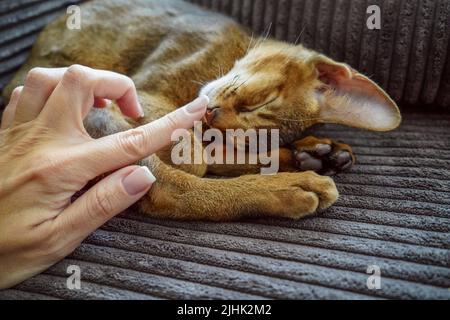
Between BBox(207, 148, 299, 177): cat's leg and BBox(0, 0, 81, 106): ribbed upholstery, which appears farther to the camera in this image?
BBox(0, 0, 81, 106): ribbed upholstery

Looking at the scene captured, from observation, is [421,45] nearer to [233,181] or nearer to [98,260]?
[233,181]

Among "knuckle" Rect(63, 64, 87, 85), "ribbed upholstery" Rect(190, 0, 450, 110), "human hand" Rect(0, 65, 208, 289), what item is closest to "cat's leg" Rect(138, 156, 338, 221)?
"human hand" Rect(0, 65, 208, 289)

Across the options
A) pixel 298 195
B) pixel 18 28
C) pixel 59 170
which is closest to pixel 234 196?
pixel 298 195

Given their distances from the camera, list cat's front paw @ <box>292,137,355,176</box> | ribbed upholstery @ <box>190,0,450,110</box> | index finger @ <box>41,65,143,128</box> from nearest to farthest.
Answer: index finger @ <box>41,65,143,128</box> → cat's front paw @ <box>292,137,355,176</box> → ribbed upholstery @ <box>190,0,450,110</box>

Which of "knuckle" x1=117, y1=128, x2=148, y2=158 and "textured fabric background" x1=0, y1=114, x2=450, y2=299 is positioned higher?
"knuckle" x1=117, y1=128, x2=148, y2=158

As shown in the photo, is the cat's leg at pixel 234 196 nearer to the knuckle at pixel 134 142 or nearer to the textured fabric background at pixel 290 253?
the textured fabric background at pixel 290 253

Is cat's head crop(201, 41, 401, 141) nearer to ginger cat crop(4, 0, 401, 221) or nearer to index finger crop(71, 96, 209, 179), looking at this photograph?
ginger cat crop(4, 0, 401, 221)
